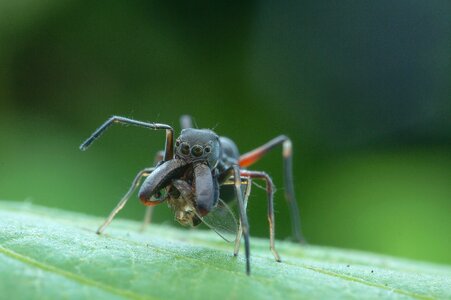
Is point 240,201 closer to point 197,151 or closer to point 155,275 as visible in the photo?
point 197,151

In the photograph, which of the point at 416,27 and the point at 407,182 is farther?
the point at 416,27

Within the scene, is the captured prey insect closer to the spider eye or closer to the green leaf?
the spider eye

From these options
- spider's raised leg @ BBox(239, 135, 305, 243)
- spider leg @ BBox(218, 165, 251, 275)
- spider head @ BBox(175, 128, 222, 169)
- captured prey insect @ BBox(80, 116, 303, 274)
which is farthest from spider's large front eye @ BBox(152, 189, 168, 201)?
spider's raised leg @ BBox(239, 135, 305, 243)

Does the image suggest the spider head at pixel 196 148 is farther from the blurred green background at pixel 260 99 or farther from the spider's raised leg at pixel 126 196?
the blurred green background at pixel 260 99

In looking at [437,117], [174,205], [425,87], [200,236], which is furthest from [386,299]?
[425,87]

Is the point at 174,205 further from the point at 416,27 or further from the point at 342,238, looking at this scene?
the point at 416,27

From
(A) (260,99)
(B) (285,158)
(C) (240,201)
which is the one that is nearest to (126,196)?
(C) (240,201)

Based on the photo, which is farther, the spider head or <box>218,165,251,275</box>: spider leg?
the spider head
